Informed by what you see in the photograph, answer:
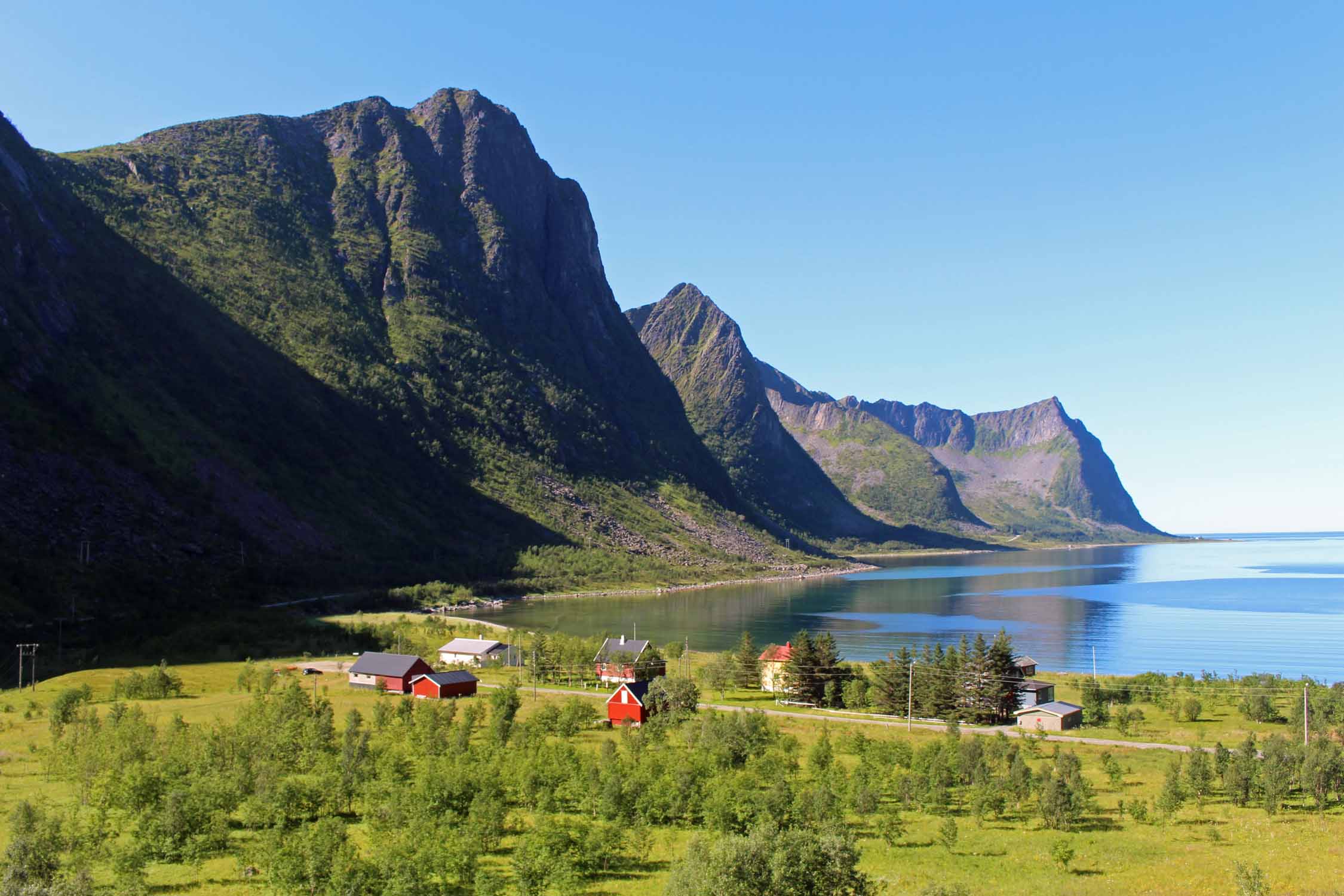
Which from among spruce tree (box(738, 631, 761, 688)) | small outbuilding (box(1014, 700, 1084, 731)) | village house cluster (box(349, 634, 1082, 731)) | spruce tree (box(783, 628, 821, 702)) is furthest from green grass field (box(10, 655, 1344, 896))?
spruce tree (box(738, 631, 761, 688))

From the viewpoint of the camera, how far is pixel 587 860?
29234mm

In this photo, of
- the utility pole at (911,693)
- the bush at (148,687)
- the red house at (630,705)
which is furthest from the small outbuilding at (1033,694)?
the bush at (148,687)

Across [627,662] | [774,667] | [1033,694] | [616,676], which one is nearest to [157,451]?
[616,676]

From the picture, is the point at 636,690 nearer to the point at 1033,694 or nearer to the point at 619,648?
the point at 619,648

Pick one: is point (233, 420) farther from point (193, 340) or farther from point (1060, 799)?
point (1060, 799)

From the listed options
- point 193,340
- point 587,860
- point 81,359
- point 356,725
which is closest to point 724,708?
point 356,725

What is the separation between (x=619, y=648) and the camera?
3243 inches

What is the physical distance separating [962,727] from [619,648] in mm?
32628

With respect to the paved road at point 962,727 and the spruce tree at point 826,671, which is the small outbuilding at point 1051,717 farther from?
the spruce tree at point 826,671

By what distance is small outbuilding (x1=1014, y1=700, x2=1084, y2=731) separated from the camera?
197 feet

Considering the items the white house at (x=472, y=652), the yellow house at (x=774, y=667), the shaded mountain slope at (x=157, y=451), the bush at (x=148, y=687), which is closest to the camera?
the bush at (x=148, y=687)

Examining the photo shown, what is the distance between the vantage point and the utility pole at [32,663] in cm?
6606

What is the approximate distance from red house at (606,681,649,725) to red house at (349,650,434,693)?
1823 cm

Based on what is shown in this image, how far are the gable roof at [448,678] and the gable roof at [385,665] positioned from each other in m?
1.25
